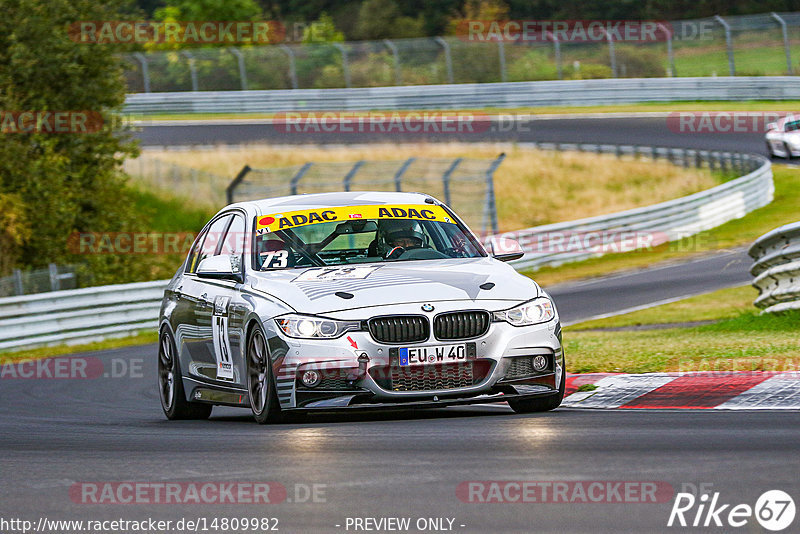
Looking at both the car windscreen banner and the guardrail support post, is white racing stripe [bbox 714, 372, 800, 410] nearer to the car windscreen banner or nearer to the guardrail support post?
the car windscreen banner

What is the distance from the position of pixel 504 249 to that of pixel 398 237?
749mm

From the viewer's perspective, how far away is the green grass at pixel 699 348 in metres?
10.5

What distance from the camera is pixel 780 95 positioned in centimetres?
4697

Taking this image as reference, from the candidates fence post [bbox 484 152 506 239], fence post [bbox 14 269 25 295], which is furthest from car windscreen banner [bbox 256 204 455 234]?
fence post [bbox 484 152 506 239]

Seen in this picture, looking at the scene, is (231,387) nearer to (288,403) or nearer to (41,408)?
(288,403)

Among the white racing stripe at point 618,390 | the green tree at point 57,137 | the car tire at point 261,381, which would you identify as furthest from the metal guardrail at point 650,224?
the car tire at point 261,381

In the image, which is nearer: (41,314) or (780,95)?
(41,314)

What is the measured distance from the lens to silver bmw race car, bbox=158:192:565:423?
8.56 m

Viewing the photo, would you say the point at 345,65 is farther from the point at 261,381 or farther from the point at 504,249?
the point at 261,381

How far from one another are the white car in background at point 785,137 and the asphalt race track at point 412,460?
28.7 metres

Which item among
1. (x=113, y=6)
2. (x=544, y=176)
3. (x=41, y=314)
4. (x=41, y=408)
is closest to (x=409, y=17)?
(x=544, y=176)

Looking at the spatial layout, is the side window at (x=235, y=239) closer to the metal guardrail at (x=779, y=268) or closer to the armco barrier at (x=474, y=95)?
the metal guardrail at (x=779, y=268)

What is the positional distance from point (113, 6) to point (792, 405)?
1068 inches

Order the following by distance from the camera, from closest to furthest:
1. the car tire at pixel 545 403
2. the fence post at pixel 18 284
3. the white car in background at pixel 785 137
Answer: the car tire at pixel 545 403
the fence post at pixel 18 284
the white car in background at pixel 785 137
